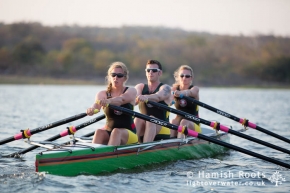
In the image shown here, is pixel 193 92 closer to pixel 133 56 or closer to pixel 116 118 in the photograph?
pixel 116 118

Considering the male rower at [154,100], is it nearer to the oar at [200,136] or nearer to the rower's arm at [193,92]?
the oar at [200,136]

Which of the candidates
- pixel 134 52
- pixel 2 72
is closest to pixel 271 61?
pixel 134 52

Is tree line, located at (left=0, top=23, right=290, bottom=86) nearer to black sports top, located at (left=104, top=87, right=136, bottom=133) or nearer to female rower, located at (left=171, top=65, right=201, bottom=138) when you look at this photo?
female rower, located at (left=171, top=65, right=201, bottom=138)

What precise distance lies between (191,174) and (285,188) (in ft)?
6.22

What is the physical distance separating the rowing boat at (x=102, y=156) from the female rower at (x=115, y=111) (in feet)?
0.74

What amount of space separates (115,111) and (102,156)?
971 mm

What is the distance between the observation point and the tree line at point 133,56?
68.8 meters

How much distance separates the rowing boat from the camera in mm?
9141

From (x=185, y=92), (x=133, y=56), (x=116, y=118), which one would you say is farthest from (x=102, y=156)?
(x=133, y=56)

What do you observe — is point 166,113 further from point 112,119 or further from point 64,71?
point 64,71

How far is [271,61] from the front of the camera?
271ft

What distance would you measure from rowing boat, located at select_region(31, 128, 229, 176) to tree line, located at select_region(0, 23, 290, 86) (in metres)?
54.6

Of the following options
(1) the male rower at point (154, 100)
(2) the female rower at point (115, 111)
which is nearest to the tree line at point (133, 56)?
(1) the male rower at point (154, 100)

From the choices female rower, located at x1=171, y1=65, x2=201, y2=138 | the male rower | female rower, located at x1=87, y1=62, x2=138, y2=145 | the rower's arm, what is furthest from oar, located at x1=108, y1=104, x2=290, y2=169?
the rower's arm
